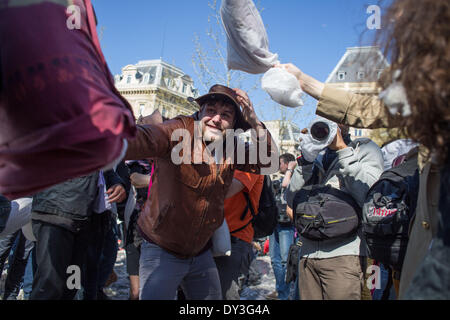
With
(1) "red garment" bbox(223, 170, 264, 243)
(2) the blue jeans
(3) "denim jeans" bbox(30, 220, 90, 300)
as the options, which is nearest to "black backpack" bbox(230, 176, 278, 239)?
(1) "red garment" bbox(223, 170, 264, 243)

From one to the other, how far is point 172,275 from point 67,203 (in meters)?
1.44

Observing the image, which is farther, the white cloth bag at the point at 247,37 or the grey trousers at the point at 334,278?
the grey trousers at the point at 334,278

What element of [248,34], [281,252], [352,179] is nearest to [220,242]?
[352,179]

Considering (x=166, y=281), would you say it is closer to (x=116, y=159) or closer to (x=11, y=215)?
(x=116, y=159)

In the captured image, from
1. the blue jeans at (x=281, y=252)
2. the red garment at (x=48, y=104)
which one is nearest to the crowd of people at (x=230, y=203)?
the red garment at (x=48, y=104)

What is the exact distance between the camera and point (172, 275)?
254cm

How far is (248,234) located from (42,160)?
2.54 meters

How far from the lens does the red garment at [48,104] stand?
4.43ft

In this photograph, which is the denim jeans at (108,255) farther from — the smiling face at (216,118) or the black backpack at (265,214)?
the smiling face at (216,118)

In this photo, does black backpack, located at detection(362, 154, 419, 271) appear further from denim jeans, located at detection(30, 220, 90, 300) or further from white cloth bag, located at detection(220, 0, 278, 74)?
denim jeans, located at detection(30, 220, 90, 300)

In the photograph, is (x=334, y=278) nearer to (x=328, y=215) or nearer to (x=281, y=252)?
(x=328, y=215)

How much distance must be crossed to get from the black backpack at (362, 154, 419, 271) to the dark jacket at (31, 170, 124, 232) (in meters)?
2.52

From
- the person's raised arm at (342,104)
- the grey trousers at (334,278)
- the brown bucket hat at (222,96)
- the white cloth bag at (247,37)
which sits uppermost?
the white cloth bag at (247,37)

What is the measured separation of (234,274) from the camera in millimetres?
3363
